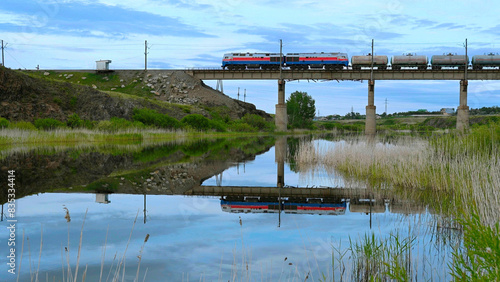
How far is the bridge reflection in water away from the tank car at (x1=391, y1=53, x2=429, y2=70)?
60.8m

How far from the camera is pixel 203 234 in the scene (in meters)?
6.62

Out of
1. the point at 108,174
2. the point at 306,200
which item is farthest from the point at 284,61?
the point at 306,200

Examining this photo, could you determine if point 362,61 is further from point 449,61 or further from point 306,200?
point 306,200

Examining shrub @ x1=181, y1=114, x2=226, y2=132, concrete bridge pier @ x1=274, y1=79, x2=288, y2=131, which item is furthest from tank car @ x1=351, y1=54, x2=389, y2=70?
shrub @ x1=181, y1=114, x2=226, y2=132

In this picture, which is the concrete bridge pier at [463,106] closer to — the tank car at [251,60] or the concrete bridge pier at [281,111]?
the concrete bridge pier at [281,111]

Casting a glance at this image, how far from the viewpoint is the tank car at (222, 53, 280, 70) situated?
68.6 metres

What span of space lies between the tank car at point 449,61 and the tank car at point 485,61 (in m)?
2.33

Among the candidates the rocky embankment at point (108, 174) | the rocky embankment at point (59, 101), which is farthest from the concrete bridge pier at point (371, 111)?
the rocky embankment at point (108, 174)

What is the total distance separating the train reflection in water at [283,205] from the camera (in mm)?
8727

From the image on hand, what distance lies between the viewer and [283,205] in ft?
31.2

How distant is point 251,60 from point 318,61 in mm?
9806

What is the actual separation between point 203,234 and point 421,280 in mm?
3013

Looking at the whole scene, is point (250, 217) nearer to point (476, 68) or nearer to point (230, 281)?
point (230, 281)

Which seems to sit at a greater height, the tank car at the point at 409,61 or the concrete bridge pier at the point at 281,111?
the tank car at the point at 409,61
